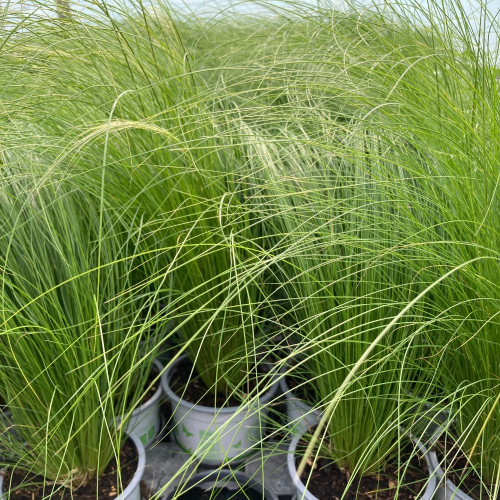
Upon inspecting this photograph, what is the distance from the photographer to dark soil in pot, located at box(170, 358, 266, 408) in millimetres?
942

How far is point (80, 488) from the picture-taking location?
0.77m

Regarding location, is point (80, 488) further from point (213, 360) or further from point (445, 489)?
point (445, 489)

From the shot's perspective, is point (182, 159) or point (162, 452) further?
point (162, 452)

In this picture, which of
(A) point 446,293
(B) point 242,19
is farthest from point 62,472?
(B) point 242,19

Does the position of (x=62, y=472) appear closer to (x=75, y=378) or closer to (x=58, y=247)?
(x=75, y=378)

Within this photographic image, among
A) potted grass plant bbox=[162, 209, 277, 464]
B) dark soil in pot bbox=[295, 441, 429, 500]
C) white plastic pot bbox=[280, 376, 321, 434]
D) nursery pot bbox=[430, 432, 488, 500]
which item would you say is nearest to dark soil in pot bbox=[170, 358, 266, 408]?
potted grass plant bbox=[162, 209, 277, 464]

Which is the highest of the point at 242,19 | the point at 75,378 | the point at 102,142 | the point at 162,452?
the point at 242,19

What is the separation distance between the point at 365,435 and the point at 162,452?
474mm

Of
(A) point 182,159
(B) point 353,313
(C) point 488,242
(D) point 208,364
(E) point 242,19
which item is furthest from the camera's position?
(E) point 242,19

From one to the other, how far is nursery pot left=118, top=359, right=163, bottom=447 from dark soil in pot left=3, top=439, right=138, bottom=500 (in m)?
0.07

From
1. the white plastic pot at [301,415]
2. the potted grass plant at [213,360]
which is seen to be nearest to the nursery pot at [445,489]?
the white plastic pot at [301,415]

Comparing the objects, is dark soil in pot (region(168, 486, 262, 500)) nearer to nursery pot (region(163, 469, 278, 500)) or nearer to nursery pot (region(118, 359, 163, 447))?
nursery pot (region(163, 469, 278, 500))

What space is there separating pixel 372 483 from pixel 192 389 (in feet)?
1.32

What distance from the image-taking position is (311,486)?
2.41ft
